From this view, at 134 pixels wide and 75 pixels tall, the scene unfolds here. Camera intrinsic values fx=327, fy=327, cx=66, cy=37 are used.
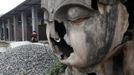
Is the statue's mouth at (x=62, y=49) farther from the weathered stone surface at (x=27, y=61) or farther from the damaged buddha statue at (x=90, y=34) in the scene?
the weathered stone surface at (x=27, y=61)

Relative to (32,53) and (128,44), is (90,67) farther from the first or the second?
(32,53)

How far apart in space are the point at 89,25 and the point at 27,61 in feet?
17.3

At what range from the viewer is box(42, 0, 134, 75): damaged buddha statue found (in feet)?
8.10

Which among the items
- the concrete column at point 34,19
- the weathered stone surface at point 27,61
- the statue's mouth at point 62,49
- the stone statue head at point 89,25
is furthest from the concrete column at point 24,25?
the stone statue head at point 89,25

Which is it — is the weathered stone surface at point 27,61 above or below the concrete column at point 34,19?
above

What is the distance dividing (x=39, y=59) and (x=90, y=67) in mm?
4954

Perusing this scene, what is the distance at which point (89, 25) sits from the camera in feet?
8.07

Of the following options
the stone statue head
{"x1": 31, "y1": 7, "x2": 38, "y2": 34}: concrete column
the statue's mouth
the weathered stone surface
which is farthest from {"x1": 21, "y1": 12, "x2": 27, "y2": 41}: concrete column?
the stone statue head

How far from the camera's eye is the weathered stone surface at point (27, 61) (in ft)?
23.1

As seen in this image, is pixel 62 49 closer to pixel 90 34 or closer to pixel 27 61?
pixel 90 34

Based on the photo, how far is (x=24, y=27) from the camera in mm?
24000

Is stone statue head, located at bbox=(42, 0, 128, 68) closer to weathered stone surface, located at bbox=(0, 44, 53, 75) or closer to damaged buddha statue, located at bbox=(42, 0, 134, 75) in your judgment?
damaged buddha statue, located at bbox=(42, 0, 134, 75)

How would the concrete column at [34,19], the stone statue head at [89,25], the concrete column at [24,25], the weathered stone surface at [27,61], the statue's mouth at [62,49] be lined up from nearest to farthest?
the stone statue head at [89,25] → the statue's mouth at [62,49] → the weathered stone surface at [27,61] → the concrete column at [34,19] → the concrete column at [24,25]

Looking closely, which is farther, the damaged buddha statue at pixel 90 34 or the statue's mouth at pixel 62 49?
the statue's mouth at pixel 62 49
